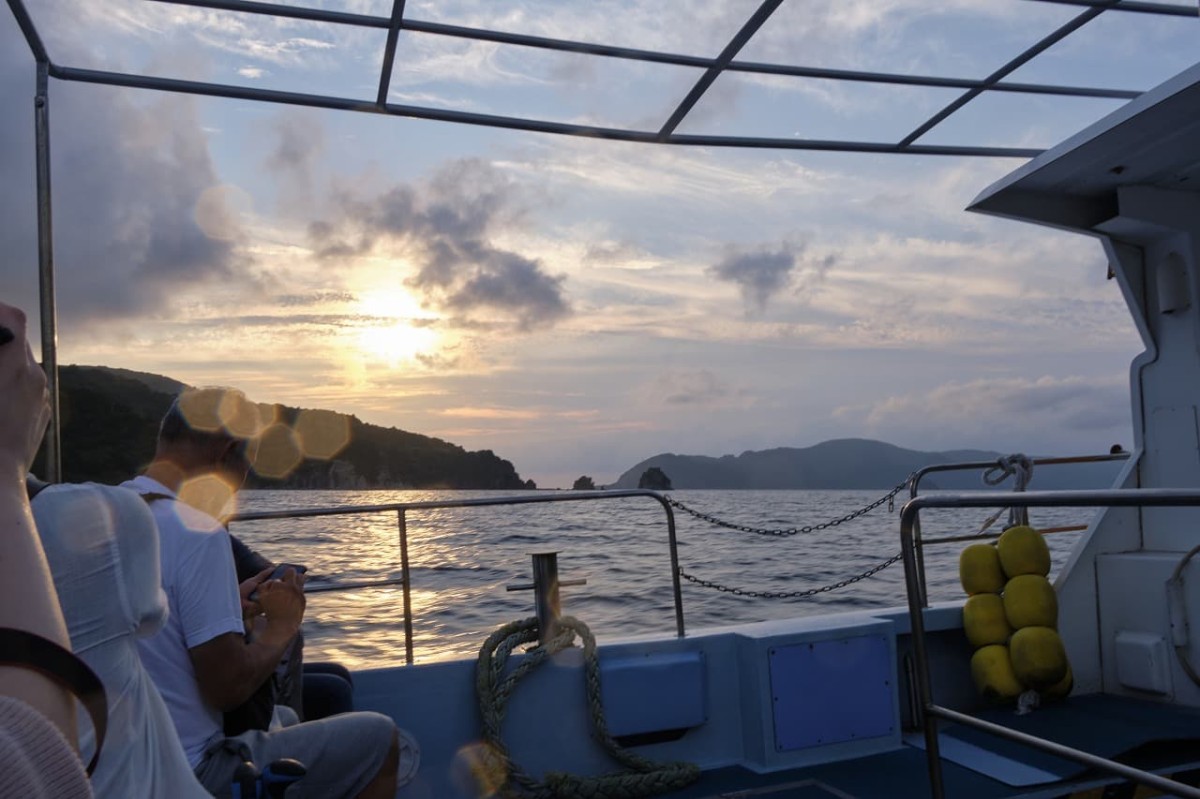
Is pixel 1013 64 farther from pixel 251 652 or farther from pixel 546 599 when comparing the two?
pixel 251 652

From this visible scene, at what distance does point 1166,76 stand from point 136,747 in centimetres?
403

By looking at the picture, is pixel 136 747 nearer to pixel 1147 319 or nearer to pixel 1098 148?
pixel 1098 148

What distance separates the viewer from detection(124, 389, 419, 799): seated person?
→ 184 centimetres

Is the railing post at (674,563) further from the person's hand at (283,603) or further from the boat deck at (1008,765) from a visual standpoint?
the person's hand at (283,603)

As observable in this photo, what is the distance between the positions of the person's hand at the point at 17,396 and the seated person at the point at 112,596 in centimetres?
32

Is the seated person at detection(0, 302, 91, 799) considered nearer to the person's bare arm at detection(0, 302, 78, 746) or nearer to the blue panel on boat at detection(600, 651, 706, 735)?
the person's bare arm at detection(0, 302, 78, 746)

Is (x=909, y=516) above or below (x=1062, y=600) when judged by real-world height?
above

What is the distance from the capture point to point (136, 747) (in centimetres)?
113

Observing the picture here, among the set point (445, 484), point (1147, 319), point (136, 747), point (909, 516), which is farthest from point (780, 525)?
point (136, 747)

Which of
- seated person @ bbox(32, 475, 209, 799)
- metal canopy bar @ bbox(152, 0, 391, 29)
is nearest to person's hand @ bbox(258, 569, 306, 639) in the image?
seated person @ bbox(32, 475, 209, 799)

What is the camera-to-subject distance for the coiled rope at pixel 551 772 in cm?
352

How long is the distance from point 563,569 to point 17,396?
10263 mm

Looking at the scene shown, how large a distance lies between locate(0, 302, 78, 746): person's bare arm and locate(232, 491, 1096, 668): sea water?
2.85m

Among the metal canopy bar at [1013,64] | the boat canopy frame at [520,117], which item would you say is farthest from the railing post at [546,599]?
the metal canopy bar at [1013,64]
